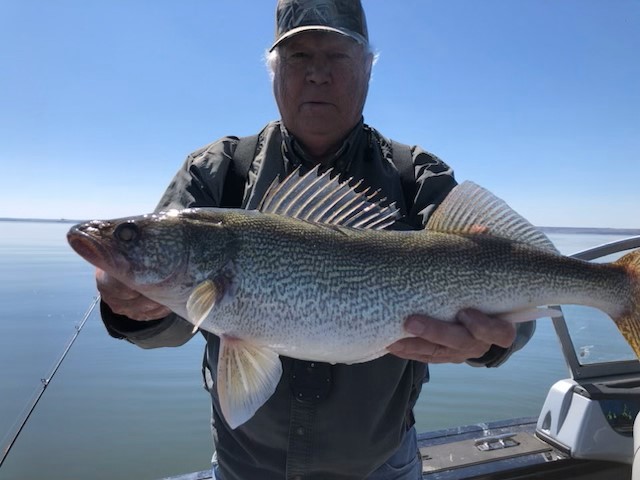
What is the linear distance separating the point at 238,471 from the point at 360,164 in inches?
80.7

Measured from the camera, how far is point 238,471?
2.77 metres

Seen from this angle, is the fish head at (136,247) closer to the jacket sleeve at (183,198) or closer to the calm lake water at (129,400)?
the jacket sleeve at (183,198)

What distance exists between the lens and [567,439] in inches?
171

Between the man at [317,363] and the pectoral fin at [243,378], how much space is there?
0.30 meters

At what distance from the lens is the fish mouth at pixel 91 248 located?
2369mm

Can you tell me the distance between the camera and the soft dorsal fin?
9.33 ft

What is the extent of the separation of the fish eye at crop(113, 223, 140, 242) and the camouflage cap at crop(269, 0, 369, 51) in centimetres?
156

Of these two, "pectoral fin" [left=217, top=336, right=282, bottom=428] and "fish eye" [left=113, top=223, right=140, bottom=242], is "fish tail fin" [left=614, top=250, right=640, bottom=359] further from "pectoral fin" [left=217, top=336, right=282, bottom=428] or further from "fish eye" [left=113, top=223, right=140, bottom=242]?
"fish eye" [left=113, top=223, right=140, bottom=242]

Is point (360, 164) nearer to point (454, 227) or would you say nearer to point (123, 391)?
point (454, 227)

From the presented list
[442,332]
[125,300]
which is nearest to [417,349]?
[442,332]

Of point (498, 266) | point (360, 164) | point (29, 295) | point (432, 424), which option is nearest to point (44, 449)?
point (432, 424)

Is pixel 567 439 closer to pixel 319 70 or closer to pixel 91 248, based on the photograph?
pixel 319 70

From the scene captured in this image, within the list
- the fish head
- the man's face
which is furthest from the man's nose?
the fish head

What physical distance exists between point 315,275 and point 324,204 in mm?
464
